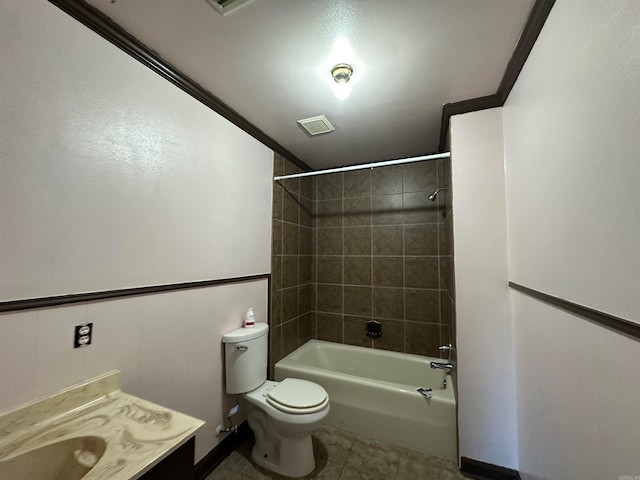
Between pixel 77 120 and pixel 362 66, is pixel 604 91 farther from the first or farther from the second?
pixel 77 120

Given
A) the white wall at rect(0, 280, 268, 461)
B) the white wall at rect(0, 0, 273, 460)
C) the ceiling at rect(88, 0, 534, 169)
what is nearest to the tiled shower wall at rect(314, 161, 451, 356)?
the ceiling at rect(88, 0, 534, 169)

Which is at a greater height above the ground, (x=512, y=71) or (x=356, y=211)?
(x=512, y=71)

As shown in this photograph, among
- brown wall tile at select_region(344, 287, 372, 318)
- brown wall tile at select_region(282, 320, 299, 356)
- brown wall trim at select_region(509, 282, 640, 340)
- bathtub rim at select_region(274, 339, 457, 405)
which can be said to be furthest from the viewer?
brown wall tile at select_region(344, 287, 372, 318)

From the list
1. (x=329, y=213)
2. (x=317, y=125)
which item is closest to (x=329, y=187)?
(x=329, y=213)

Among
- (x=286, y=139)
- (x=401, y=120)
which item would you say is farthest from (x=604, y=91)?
(x=286, y=139)

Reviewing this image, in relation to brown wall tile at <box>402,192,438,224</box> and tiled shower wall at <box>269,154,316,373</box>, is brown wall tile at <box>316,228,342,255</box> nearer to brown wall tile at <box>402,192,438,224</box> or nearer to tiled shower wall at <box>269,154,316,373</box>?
tiled shower wall at <box>269,154,316,373</box>

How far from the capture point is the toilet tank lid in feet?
5.36

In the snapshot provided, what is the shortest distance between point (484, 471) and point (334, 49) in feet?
7.97

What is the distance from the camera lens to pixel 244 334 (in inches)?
65.5

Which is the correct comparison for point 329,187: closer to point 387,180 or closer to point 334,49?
point 387,180

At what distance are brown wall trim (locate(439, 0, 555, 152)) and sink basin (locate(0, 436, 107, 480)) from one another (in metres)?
2.10

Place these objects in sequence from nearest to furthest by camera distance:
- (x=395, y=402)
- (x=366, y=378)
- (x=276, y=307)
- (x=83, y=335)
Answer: (x=83, y=335)
(x=395, y=402)
(x=366, y=378)
(x=276, y=307)

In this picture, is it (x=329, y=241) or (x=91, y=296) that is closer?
(x=91, y=296)

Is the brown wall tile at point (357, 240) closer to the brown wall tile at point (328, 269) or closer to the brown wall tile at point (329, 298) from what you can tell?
the brown wall tile at point (328, 269)
